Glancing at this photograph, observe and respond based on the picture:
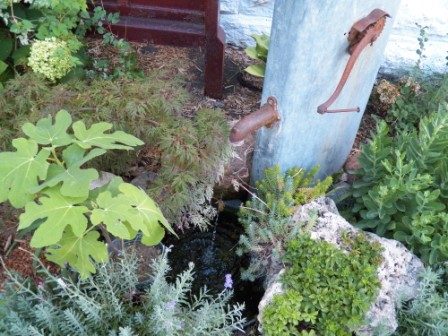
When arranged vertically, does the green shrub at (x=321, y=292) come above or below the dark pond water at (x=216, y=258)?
above

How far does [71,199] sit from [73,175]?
91mm

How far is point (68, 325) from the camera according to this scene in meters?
1.89

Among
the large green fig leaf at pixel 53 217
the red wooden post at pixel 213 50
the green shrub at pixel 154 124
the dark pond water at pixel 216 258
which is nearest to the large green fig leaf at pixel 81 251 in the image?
the large green fig leaf at pixel 53 217

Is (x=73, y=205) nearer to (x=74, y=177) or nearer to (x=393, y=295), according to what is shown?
(x=74, y=177)

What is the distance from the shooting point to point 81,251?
171 centimetres

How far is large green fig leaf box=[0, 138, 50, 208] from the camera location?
1666mm

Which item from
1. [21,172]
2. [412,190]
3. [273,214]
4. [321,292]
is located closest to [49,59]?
[21,172]

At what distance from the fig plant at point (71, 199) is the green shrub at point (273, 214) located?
1.94 feet

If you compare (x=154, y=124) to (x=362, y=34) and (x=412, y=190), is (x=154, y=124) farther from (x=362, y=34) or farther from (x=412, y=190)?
(x=412, y=190)

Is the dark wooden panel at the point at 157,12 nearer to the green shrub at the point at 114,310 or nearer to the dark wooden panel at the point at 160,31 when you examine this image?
the dark wooden panel at the point at 160,31

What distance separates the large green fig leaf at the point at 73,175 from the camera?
163 centimetres

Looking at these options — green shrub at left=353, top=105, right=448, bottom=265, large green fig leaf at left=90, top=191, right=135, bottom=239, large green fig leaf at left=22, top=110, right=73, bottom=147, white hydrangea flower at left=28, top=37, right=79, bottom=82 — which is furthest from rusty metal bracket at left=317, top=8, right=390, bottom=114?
white hydrangea flower at left=28, top=37, right=79, bottom=82

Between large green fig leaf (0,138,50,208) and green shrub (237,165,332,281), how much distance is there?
3.30 feet

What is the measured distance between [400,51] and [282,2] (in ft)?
7.01
